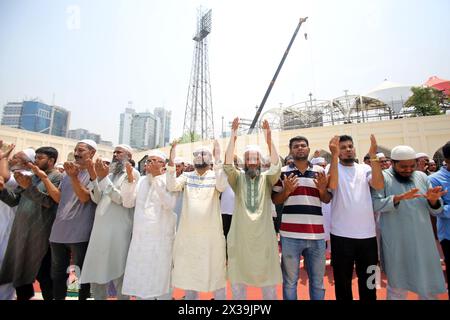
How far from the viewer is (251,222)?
2.81 metres

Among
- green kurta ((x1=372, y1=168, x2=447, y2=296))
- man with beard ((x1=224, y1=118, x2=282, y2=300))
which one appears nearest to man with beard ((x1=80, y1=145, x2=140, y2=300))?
man with beard ((x1=224, y1=118, x2=282, y2=300))

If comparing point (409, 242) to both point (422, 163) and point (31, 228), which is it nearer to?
point (422, 163)

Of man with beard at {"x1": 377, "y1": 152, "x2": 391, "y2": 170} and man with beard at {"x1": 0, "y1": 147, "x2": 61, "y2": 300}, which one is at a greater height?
man with beard at {"x1": 377, "y1": 152, "x2": 391, "y2": 170}

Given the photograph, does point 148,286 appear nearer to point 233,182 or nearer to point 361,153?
point 233,182

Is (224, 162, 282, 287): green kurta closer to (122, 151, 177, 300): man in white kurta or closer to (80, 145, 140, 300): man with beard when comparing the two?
(122, 151, 177, 300): man in white kurta

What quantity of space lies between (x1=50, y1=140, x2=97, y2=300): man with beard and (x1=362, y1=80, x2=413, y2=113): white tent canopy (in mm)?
21278

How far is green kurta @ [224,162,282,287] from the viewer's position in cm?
274

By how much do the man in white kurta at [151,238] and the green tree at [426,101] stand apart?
18759mm

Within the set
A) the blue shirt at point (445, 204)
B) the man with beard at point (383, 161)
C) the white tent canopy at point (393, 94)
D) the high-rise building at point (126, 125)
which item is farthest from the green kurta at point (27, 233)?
the high-rise building at point (126, 125)

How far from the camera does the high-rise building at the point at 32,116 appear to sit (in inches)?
1047

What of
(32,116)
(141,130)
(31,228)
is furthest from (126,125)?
(31,228)

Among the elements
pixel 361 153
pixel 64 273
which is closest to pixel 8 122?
pixel 64 273

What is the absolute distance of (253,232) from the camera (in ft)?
9.16

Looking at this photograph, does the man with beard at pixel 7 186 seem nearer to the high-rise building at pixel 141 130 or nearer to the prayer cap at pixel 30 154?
the prayer cap at pixel 30 154
